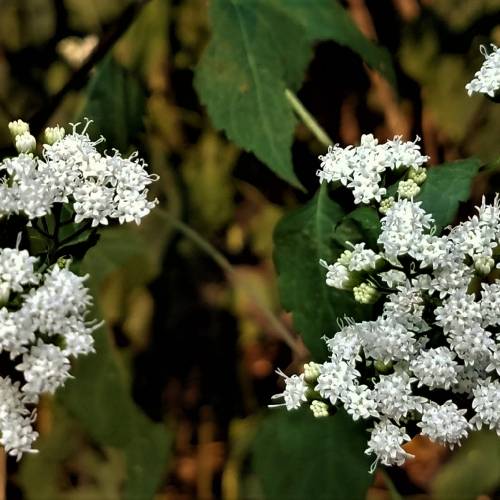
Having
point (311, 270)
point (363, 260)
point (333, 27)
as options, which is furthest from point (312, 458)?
point (333, 27)

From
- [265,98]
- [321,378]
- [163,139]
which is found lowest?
[321,378]

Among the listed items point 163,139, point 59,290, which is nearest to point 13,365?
point 59,290

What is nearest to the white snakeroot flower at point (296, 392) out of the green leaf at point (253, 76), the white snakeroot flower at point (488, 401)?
the white snakeroot flower at point (488, 401)

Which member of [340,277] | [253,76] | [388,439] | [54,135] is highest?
[253,76]

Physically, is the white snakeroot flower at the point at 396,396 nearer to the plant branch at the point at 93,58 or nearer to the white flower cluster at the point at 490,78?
the white flower cluster at the point at 490,78

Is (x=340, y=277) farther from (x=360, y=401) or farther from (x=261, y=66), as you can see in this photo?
(x=261, y=66)

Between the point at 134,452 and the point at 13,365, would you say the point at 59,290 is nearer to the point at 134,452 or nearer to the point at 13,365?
the point at 13,365

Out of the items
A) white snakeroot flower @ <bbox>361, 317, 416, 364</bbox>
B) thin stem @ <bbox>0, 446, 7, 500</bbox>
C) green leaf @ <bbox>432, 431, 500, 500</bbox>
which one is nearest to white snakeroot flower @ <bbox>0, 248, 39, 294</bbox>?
white snakeroot flower @ <bbox>361, 317, 416, 364</bbox>
